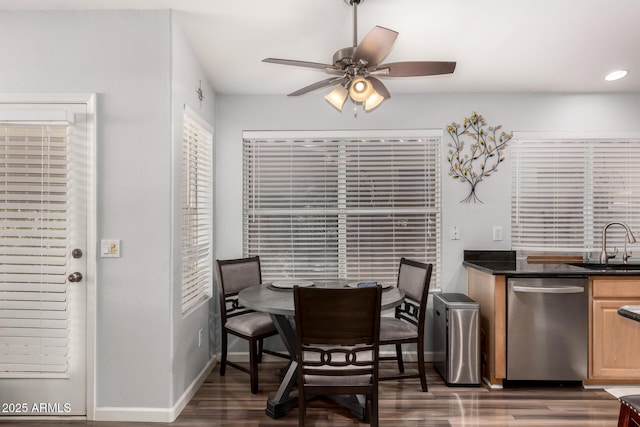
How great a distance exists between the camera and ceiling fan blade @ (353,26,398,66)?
1904mm

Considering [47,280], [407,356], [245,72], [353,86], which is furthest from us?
[407,356]

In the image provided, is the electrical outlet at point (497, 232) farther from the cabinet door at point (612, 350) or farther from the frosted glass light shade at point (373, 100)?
the frosted glass light shade at point (373, 100)

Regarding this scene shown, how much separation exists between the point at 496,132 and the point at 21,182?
150 inches

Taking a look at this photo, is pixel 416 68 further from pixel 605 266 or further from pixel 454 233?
pixel 605 266

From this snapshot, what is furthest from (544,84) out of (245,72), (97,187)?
(97,187)

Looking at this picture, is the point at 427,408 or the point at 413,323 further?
the point at 413,323

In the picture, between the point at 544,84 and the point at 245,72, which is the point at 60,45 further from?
the point at 544,84

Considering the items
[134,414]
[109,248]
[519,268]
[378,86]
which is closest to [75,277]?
[109,248]

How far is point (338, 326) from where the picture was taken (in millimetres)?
2160

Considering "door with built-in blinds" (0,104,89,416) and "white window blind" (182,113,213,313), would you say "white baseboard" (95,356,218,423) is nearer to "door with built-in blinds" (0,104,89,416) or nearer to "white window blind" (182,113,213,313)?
"door with built-in blinds" (0,104,89,416)

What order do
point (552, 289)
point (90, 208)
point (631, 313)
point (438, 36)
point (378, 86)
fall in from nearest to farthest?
point (631, 313) → point (378, 86) → point (90, 208) → point (438, 36) → point (552, 289)

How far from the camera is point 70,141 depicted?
2.55m

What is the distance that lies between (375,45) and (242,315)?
2353 millimetres

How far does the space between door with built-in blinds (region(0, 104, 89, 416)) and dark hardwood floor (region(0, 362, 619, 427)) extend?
0.36 meters
